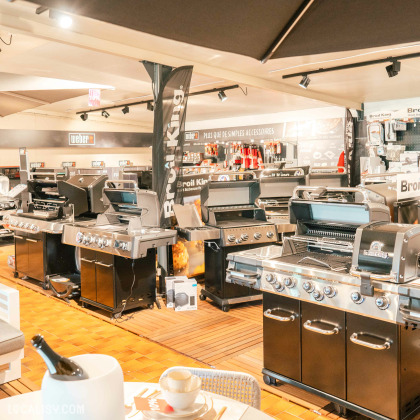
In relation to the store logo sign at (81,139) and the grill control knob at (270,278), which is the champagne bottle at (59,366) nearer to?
the grill control knob at (270,278)

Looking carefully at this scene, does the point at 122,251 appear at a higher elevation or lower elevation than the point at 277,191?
lower

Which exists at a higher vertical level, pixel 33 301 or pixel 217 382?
pixel 217 382

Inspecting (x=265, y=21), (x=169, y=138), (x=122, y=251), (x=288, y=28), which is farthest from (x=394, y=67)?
(x=265, y=21)

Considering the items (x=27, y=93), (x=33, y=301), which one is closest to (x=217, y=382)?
(x=33, y=301)

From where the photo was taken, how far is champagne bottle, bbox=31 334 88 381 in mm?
1049

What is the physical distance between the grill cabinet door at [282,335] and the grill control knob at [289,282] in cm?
15

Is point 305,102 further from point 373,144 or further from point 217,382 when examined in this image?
point 217,382

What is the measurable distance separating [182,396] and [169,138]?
4.78 meters

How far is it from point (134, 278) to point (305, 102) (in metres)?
7.01

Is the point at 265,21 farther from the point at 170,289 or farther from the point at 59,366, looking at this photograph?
the point at 170,289

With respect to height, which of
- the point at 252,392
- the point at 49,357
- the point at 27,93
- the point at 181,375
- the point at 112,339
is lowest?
the point at 112,339

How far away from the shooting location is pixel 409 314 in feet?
8.69

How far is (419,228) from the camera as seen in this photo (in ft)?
9.36

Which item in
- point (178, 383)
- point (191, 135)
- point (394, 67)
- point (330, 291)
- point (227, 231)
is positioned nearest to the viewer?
point (178, 383)
